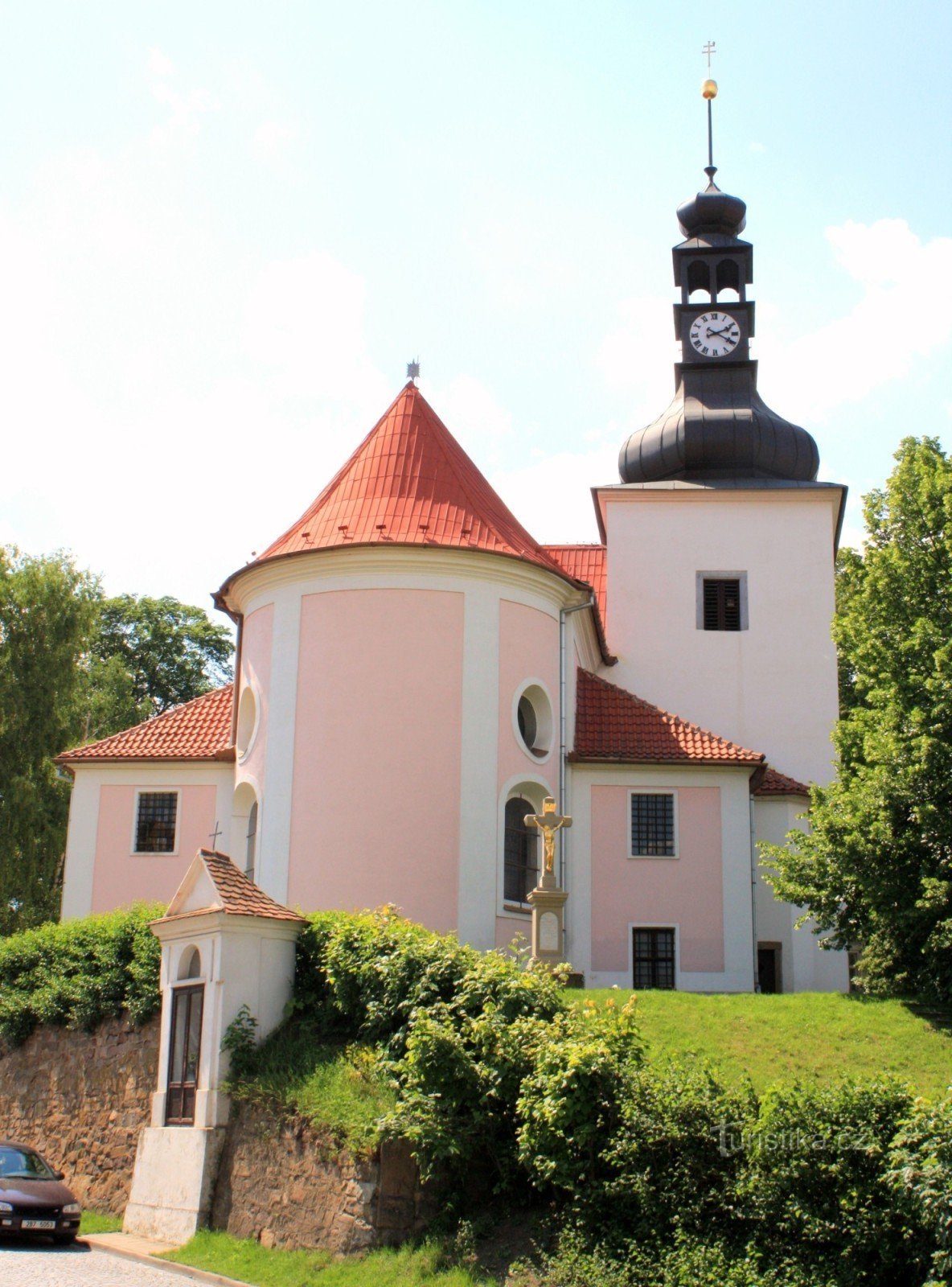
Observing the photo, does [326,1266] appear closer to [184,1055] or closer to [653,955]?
[184,1055]

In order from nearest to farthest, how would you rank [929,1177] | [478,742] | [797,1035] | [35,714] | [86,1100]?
1. [929,1177]
2. [797,1035]
3. [86,1100]
4. [478,742]
5. [35,714]

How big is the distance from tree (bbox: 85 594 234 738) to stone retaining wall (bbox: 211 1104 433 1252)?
3211 cm

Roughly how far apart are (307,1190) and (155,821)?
13.6 meters

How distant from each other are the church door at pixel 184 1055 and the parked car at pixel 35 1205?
4.69ft

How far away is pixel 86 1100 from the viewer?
18.6m

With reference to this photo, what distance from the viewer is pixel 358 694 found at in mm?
Result: 22625

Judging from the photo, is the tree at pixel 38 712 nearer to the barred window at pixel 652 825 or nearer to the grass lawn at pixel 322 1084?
the barred window at pixel 652 825

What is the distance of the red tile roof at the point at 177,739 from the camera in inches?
1064

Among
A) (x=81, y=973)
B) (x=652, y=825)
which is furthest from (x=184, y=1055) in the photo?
(x=652, y=825)

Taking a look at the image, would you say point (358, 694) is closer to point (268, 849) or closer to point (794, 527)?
point (268, 849)

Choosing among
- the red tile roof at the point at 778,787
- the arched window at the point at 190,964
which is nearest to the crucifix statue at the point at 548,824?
the arched window at the point at 190,964

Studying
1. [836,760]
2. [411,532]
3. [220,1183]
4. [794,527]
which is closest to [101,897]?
[411,532]

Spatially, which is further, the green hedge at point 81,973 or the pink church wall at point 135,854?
the pink church wall at point 135,854

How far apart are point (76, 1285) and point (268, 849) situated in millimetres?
9938
